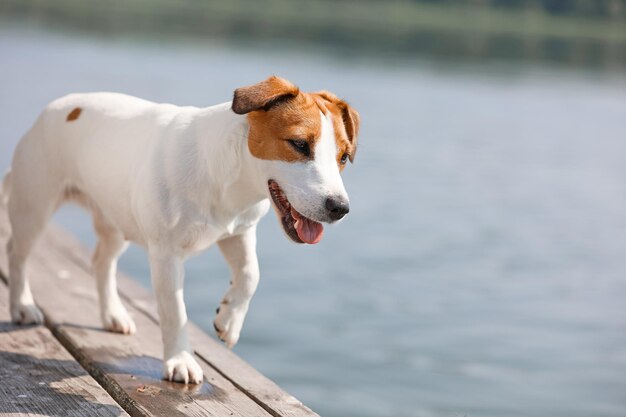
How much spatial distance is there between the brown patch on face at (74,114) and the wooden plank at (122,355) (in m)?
0.94

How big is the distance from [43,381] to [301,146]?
4.50ft

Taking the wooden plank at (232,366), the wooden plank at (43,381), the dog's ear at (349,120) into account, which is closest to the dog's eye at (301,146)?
the dog's ear at (349,120)

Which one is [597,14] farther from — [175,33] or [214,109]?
[214,109]

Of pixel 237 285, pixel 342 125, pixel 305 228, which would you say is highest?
pixel 342 125

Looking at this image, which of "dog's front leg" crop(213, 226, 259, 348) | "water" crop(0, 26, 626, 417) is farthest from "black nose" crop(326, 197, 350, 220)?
"water" crop(0, 26, 626, 417)

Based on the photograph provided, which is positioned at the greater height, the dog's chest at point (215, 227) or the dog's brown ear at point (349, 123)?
the dog's brown ear at point (349, 123)

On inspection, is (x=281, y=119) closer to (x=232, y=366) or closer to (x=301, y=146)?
(x=301, y=146)

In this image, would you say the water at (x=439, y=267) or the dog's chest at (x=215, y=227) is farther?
the water at (x=439, y=267)

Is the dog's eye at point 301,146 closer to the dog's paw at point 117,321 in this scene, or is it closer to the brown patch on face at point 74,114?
the brown patch on face at point 74,114

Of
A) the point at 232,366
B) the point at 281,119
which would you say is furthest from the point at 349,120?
the point at 232,366

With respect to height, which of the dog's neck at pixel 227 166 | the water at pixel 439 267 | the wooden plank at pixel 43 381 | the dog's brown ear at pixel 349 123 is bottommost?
the wooden plank at pixel 43 381

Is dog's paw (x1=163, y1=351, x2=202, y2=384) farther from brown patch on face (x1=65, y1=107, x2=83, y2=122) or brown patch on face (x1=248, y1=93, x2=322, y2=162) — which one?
brown patch on face (x1=65, y1=107, x2=83, y2=122)

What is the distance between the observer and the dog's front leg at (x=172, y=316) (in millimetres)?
4078

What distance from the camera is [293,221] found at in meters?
3.78
